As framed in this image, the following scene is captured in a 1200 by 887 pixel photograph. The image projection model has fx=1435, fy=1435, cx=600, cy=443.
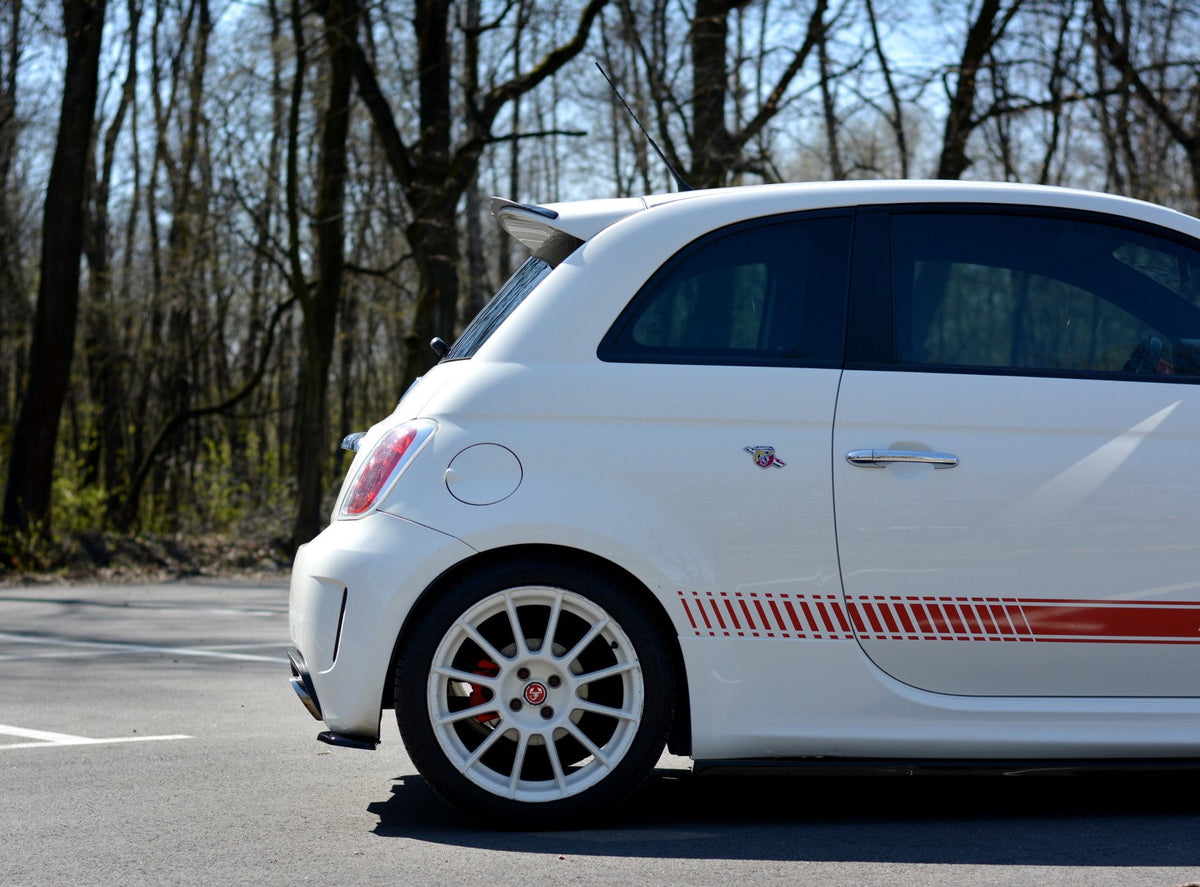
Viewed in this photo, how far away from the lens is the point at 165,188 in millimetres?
25578

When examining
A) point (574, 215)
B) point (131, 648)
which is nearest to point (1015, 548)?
point (574, 215)

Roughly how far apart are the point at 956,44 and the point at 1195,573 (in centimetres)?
1673

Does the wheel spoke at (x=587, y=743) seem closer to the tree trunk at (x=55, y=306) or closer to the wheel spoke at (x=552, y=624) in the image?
the wheel spoke at (x=552, y=624)

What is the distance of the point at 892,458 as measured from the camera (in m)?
4.17

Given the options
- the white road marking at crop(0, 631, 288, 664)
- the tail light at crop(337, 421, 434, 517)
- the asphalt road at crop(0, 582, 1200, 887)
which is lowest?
the white road marking at crop(0, 631, 288, 664)

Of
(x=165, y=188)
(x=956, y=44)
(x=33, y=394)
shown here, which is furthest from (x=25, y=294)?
(x=956, y=44)

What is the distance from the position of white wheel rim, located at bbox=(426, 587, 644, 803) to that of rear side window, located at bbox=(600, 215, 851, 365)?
80cm

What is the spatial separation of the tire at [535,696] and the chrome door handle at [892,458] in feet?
2.54

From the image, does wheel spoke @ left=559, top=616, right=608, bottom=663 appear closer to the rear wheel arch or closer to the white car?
the white car

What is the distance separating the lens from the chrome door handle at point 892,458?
4168 mm

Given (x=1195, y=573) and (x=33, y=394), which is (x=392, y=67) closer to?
(x=33, y=394)

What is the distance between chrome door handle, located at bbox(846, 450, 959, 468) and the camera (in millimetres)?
4168

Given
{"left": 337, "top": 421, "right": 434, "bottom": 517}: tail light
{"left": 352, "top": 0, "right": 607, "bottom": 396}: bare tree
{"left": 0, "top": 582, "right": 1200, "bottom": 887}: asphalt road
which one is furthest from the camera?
{"left": 352, "top": 0, "right": 607, "bottom": 396}: bare tree

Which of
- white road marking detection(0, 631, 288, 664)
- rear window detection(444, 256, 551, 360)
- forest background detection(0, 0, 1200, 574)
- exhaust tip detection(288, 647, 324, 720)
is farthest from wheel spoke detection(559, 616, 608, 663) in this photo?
forest background detection(0, 0, 1200, 574)
